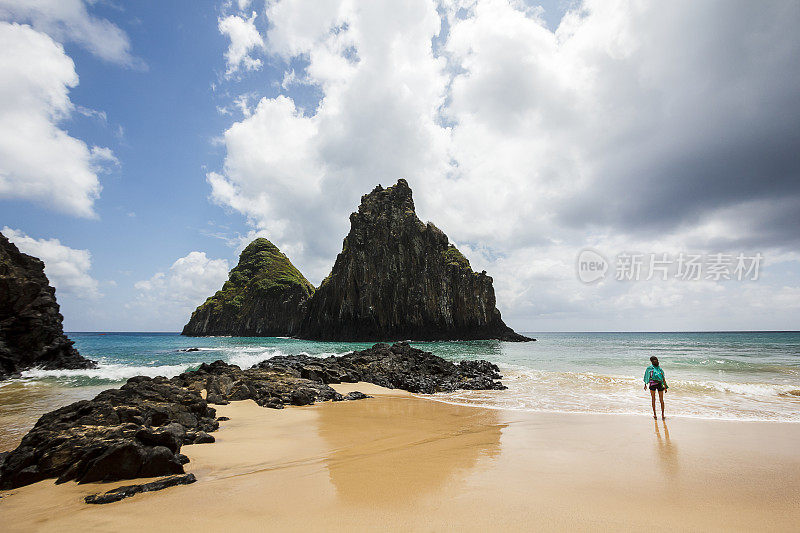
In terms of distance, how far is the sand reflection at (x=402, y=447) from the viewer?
4.66 metres

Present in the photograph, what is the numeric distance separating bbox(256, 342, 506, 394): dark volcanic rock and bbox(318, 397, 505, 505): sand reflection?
16.9ft

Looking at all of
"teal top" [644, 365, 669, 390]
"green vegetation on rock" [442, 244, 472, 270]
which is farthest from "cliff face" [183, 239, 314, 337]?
"teal top" [644, 365, 669, 390]

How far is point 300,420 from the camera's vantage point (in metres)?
9.47

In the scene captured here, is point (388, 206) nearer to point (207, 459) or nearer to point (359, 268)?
point (359, 268)

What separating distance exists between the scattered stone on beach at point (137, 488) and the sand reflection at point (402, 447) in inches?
79.4

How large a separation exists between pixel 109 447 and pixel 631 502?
23.1 feet

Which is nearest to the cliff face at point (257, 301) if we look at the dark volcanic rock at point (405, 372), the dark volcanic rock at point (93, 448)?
the dark volcanic rock at point (405, 372)

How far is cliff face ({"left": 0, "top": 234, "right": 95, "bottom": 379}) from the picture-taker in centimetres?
2242

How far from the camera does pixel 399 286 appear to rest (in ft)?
245

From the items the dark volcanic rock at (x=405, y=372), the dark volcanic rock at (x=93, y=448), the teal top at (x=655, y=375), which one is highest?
the teal top at (x=655, y=375)

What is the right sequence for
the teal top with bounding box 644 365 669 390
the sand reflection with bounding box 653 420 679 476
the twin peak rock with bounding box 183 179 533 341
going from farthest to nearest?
the twin peak rock with bounding box 183 179 533 341, the teal top with bounding box 644 365 669 390, the sand reflection with bounding box 653 420 679 476

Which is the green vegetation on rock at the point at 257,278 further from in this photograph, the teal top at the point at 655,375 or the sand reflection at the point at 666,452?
the sand reflection at the point at 666,452

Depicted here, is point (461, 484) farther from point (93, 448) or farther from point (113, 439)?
point (113, 439)

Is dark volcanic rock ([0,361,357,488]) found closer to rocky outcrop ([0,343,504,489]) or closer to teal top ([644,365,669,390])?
rocky outcrop ([0,343,504,489])
